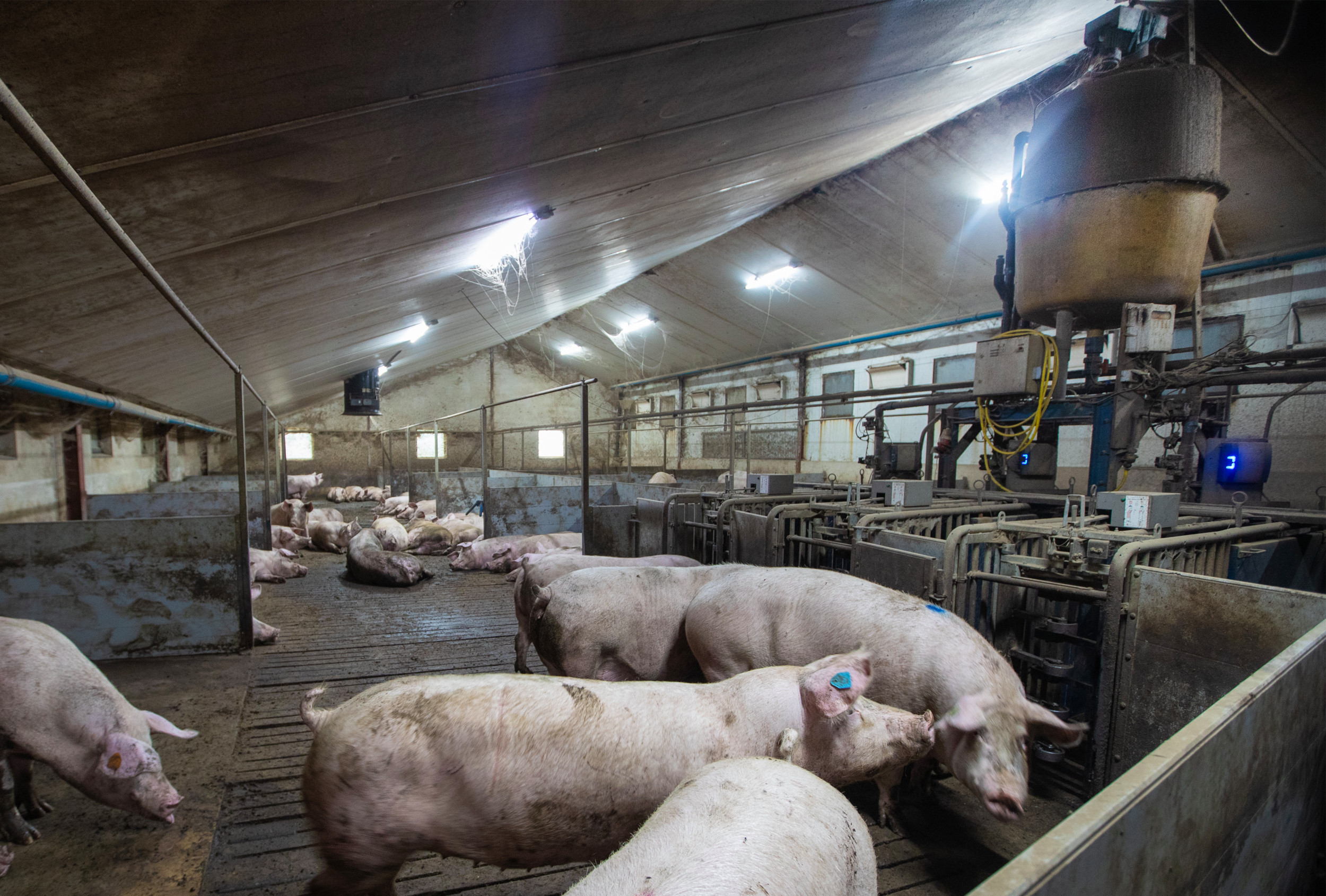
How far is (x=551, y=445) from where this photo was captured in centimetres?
2316

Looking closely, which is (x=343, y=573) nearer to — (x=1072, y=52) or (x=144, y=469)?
(x=144, y=469)

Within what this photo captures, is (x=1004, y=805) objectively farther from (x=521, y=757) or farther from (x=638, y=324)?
(x=638, y=324)

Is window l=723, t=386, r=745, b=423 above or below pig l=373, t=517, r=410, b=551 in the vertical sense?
above

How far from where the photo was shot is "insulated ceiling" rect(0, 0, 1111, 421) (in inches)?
68.9

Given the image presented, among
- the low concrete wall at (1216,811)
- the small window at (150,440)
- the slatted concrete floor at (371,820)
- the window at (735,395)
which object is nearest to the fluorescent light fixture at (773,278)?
the window at (735,395)

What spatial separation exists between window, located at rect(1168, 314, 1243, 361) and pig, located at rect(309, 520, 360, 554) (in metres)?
12.6

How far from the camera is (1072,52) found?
690 cm

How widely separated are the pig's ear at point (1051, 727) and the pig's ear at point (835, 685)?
84 centimetres

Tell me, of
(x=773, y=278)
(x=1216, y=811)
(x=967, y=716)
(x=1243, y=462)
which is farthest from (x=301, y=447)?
(x=1216, y=811)

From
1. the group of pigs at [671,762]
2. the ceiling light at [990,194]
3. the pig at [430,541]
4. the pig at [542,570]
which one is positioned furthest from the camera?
the pig at [430,541]

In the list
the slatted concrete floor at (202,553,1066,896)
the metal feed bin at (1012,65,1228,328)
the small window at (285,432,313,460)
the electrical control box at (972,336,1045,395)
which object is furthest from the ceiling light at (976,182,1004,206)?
the small window at (285,432,313,460)

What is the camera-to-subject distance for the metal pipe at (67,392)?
4.29m

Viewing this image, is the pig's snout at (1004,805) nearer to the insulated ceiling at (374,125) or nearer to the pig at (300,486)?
the insulated ceiling at (374,125)

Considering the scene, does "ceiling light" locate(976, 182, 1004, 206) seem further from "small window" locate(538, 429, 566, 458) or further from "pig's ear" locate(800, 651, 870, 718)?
"small window" locate(538, 429, 566, 458)
